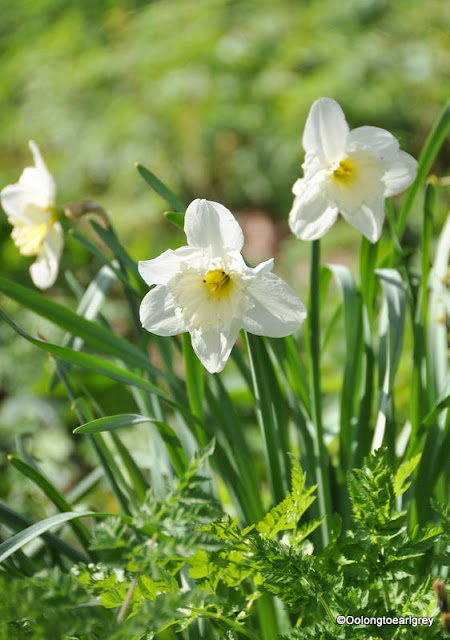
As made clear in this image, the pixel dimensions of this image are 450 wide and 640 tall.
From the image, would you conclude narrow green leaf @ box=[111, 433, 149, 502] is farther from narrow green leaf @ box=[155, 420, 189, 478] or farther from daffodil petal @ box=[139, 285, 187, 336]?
daffodil petal @ box=[139, 285, 187, 336]

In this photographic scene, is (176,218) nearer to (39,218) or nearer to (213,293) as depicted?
(213,293)

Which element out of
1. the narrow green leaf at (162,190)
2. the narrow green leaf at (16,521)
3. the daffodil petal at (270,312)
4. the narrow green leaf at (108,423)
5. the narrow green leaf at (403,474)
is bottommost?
the narrow green leaf at (16,521)

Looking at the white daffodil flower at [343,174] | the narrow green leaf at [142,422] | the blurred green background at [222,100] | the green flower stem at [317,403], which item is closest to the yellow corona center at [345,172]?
the white daffodil flower at [343,174]

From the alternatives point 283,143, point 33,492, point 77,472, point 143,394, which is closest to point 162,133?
point 283,143

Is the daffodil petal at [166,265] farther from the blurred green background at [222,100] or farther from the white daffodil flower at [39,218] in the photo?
the blurred green background at [222,100]

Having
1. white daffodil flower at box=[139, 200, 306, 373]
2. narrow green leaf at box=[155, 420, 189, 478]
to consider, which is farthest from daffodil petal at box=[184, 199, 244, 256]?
narrow green leaf at box=[155, 420, 189, 478]

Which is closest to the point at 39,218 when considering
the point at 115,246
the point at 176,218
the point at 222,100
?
the point at 115,246

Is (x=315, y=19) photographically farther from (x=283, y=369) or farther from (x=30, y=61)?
(x=283, y=369)
